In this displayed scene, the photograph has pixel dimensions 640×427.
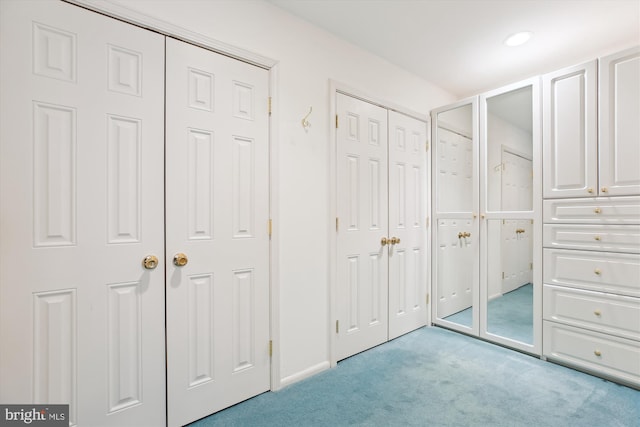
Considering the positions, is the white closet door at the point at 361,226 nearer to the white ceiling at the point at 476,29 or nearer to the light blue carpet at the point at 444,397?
the light blue carpet at the point at 444,397

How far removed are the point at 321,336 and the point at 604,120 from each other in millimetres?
2550

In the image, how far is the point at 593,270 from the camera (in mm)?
2150

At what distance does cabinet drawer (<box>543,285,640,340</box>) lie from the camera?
1993mm

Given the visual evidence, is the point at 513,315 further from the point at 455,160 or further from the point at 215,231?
the point at 215,231

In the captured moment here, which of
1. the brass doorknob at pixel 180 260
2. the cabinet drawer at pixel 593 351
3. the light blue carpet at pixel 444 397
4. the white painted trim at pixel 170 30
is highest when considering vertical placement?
the white painted trim at pixel 170 30

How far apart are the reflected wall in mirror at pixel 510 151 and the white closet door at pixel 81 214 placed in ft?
8.74

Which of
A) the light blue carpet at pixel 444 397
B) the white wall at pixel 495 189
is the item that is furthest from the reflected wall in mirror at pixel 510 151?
the light blue carpet at pixel 444 397

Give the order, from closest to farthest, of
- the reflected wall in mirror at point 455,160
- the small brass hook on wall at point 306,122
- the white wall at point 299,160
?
the white wall at point 299,160, the small brass hook on wall at point 306,122, the reflected wall in mirror at point 455,160

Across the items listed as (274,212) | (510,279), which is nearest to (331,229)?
(274,212)

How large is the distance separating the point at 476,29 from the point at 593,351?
8.24 feet

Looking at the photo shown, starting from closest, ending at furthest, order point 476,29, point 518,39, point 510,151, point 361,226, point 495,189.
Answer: point 476,29 → point 518,39 → point 361,226 → point 510,151 → point 495,189

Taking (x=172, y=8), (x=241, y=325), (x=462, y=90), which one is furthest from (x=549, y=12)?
(x=241, y=325)

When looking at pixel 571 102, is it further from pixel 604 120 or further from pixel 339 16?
pixel 339 16

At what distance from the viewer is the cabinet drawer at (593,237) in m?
2.00
